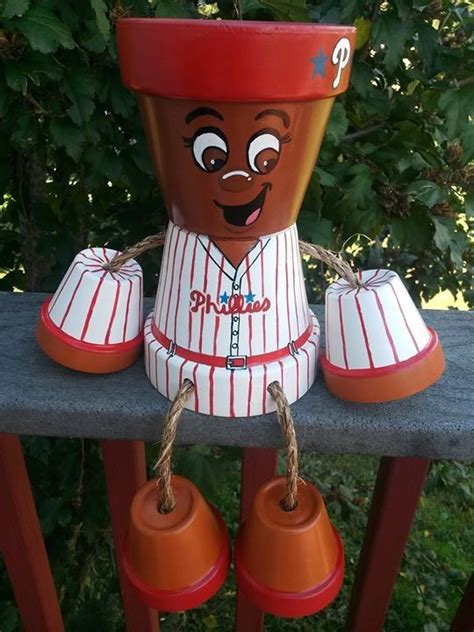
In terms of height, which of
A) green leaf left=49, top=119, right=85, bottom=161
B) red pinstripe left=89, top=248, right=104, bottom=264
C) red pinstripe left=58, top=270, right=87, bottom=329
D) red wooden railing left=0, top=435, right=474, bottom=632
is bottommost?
red wooden railing left=0, top=435, right=474, bottom=632

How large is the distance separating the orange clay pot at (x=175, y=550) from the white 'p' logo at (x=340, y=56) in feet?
1.57

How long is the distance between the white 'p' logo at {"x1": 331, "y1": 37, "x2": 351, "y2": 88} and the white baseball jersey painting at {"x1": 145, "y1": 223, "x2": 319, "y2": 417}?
0.17 meters

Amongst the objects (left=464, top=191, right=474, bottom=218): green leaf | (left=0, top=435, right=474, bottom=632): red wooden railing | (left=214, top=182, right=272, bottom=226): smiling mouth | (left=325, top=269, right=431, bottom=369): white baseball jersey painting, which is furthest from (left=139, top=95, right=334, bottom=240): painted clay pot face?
(left=464, top=191, right=474, bottom=218): green leaf

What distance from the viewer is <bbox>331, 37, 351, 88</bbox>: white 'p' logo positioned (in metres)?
0.55

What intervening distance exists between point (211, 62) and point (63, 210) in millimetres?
725

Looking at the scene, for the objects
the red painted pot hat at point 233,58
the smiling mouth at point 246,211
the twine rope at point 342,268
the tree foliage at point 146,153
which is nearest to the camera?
the red painted pot hat at point 233,58

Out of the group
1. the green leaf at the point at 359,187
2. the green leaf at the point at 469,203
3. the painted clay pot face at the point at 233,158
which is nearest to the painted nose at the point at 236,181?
the painted clay pot face at the point at 233,158

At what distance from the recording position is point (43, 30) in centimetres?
74

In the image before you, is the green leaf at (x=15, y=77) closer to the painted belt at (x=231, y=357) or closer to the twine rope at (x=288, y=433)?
the painted belt at (x=231, y=357)

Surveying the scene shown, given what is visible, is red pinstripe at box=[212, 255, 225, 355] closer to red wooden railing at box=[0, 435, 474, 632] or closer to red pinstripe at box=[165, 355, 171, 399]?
red pinstripe at box=[165, 355, 171, 399]

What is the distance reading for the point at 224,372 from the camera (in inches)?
26.5

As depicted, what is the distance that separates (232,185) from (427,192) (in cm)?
49

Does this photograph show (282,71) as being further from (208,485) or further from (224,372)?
(208,485)

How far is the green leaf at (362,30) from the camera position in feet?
2.95
